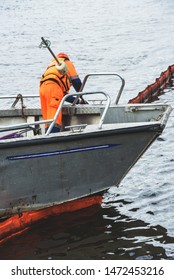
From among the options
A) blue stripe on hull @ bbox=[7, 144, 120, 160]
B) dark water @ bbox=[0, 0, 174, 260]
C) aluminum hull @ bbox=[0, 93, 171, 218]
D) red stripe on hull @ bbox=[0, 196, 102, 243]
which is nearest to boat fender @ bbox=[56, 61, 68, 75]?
aluminum hull @ bbox=[0, 93, 171, 218]

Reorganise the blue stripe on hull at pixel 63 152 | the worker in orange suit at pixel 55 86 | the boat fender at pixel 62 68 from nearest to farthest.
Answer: the blue stripe on hull at pixel 63 152 → the boat fender at pixel 62 68 → the worker in orange suit at pixel 55 86

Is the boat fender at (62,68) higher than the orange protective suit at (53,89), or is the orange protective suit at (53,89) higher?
the boat fender at (62,68)

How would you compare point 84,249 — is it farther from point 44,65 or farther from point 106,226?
point 44,65

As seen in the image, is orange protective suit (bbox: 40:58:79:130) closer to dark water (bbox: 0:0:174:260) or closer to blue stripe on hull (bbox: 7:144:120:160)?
blue stripe on hull (bbox: 7:144:120:160)

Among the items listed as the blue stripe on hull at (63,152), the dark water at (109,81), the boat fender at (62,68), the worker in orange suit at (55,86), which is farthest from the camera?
the worker in orange suit at (55,86)

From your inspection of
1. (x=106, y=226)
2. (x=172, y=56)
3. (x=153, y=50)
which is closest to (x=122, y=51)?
(x=153, y=50)

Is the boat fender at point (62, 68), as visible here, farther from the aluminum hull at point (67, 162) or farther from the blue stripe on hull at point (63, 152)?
the blue stripe on hull at point (63, 152)

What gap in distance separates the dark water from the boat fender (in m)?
2.35

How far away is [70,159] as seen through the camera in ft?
32.2

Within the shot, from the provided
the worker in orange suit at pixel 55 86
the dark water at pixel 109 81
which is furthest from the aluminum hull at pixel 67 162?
the dark water at pixel 109 81

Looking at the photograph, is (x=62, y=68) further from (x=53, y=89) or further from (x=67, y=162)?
(x=67, y=162)

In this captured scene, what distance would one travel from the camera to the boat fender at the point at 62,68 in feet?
33.4

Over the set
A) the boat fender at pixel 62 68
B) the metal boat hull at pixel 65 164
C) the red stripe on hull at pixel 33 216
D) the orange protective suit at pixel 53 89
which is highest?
the boat fender at pixel 62 68

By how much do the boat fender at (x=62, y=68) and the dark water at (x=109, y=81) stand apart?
7.71 feet
